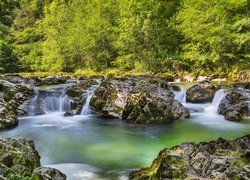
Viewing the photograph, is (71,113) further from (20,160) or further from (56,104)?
(20,160)

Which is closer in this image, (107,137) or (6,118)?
(107,137)

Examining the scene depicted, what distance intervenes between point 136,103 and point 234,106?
14.4 ft

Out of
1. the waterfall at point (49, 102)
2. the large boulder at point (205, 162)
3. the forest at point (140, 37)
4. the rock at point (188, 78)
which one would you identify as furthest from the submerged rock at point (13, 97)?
the rock at point (188, 78)

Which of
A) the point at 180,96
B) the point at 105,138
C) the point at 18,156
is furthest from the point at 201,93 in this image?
the point at 18,156

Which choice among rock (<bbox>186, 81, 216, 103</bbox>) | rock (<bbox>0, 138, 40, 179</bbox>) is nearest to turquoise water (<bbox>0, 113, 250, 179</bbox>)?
rock (<bbox>0, 138, 40, 179</bbox>)

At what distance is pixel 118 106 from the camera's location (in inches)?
562

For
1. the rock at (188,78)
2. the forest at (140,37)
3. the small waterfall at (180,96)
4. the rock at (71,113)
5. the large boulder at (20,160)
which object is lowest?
the rock at (71,113)

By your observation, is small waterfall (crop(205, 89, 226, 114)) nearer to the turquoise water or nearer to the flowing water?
the flowing water

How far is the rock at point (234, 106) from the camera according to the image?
1297cm

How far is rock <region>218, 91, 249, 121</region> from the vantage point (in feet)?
42.5

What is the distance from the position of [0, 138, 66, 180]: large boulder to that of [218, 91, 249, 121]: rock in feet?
28.7

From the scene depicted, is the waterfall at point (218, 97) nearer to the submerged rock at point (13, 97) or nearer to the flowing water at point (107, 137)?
the flowing water at point (107, 137)

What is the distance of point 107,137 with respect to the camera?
37.4 ft

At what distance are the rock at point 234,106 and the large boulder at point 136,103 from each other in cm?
172
